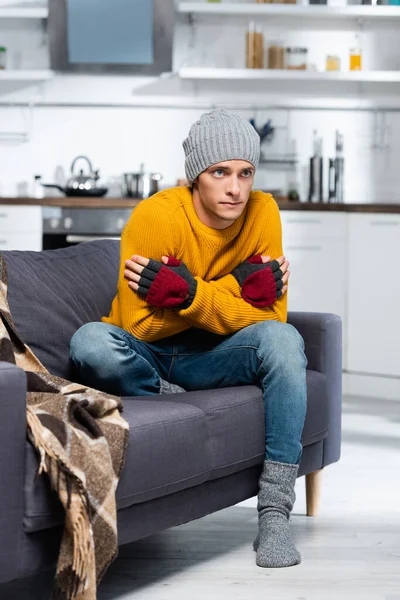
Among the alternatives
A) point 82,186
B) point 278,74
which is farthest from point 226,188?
point 278,74

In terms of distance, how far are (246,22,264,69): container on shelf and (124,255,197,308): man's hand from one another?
344 cm

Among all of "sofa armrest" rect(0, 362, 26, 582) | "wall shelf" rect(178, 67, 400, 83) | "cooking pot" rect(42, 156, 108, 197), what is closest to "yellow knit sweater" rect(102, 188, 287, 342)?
"sofa armrest" rect(0, 362, 26, 582)

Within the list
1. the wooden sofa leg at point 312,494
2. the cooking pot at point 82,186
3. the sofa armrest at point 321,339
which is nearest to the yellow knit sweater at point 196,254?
the sofa armrest at point 321,339

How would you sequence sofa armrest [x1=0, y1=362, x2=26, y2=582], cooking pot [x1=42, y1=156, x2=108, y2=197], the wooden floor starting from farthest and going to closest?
cooking pot [x1=42, y1=156, x2=108, y2=197] < the wooden floor < sofa armrest [x1=0, y1=362, x2=26, y2=582]

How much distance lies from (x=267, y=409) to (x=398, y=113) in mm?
3714

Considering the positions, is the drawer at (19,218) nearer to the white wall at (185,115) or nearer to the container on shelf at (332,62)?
the white wall at (185,115)

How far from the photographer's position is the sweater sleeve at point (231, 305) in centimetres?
272

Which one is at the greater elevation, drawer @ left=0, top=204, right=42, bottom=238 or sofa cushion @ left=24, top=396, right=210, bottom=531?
drawer @ left=0, top=204, right=42, bottom=238

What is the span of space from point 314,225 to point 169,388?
2842mm

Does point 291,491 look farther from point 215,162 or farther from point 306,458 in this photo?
point 215,162

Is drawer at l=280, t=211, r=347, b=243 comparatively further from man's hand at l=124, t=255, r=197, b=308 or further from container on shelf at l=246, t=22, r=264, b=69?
man's hand at l=124, t=255, r=197, b=308

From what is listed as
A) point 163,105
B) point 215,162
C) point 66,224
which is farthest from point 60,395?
point 163,105

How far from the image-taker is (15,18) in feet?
19.8

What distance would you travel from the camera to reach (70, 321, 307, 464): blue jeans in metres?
2.64
